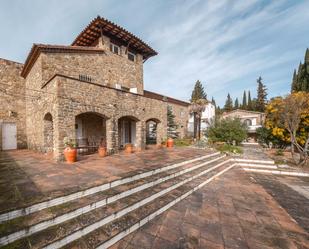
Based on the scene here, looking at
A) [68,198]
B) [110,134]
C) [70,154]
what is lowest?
[68,198]

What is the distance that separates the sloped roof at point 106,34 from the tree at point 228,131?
904 cm

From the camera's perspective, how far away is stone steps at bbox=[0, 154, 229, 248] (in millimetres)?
2094

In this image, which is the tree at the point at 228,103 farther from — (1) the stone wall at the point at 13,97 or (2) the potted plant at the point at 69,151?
(2) the potted plant at the point at 69,151

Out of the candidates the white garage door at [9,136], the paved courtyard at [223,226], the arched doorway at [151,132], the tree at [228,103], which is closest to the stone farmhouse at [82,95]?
the white garage door at [9,136]

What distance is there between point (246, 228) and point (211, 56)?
424 inches

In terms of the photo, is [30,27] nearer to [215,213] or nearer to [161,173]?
[161,173]

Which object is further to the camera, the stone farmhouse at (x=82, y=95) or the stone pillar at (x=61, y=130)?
the stone farmhouse at (x=82, y=95)

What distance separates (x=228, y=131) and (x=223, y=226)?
38.6ft

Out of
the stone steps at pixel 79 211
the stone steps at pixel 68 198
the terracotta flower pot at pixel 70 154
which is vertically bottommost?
the stone steps at pixel 79 211

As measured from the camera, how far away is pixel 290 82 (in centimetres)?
2717

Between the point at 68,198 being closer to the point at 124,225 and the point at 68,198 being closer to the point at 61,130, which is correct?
the point at 124,225

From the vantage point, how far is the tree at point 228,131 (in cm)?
1306

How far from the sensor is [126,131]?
1089 cm

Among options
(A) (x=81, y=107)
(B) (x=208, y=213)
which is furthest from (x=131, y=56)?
(B) (x=208, y=213)
